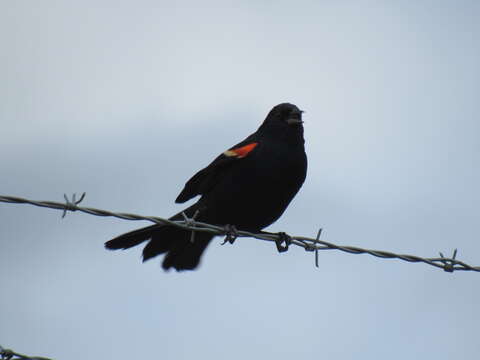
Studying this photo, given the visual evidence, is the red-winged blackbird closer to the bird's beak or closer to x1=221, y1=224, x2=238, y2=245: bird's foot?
the bird's beak

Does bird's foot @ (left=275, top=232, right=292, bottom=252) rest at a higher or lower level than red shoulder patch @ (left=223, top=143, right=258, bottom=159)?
lower

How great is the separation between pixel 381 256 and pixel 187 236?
226 centimetres

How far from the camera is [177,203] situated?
7441 mm

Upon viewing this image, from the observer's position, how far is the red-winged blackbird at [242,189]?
6.85 metres

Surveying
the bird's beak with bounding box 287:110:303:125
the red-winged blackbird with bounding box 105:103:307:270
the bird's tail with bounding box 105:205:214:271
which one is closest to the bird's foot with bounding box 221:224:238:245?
the bird's tail with bounding box 105:205:214:271

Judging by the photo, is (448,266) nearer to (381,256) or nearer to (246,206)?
(381,256)

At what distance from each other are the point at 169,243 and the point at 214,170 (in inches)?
28.3

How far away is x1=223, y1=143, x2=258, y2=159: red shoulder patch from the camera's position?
699 centimetres

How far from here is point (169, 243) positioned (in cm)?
695

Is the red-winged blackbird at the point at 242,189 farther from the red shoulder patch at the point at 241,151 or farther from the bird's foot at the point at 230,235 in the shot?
the bird's foot at the point at 230,235

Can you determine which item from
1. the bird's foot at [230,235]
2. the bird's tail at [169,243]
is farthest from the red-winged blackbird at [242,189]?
the bird's foot at [230,235]

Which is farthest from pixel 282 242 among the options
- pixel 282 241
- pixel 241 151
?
pixel 241 151

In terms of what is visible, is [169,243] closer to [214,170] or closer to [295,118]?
[214,170]

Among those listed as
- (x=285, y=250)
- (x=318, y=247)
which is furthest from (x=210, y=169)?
(x=318, y=247)
